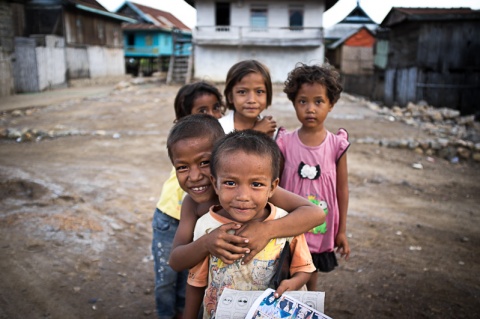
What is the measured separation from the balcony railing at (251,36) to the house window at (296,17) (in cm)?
16

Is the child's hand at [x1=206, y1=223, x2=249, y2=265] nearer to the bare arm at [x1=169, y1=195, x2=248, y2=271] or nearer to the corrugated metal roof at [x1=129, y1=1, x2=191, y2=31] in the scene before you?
the bare arm at [x1=169, y1=195, x2=248, y2=271]

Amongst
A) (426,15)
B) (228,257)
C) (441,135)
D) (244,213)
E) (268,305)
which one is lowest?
(441,135)

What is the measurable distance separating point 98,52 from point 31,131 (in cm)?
1650

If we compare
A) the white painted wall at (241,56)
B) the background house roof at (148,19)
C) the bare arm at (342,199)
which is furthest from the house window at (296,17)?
the bare arm at (342,199)

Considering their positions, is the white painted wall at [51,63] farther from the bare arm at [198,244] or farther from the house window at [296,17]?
the bare arm at [198,244]

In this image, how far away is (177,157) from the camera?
63.0 inches

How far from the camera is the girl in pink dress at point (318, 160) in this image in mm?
2180

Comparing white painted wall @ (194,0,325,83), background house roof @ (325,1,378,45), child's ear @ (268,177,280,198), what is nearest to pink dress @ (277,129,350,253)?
child's ear @ (268,177,280,198)

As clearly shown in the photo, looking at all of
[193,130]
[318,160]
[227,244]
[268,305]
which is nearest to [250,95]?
[318,160]

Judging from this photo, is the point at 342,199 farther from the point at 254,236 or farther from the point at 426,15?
the point at 426,15

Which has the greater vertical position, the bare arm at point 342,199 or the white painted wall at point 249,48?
the white painted wall at point 249,48

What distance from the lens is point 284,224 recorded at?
1458mm

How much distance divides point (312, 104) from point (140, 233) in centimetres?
241

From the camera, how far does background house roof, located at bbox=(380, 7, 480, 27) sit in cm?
1298
